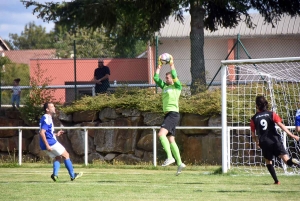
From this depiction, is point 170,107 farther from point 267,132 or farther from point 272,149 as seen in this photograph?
point 272,149

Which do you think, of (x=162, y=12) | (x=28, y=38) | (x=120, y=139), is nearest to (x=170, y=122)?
(x=120, y=139)

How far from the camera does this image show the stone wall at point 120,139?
1995 cm

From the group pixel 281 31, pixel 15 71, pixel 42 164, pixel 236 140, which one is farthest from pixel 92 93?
pixel 15 71

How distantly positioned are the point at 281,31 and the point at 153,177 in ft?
49.5

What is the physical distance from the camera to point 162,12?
75.6 feet

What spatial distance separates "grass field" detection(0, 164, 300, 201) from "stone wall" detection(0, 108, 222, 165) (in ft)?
14.2

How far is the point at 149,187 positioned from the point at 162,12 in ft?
37.9

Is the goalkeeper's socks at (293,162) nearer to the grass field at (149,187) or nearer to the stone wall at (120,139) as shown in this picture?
the grass field at (149,187)

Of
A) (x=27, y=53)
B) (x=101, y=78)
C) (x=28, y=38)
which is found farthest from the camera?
(x=28, y=38)

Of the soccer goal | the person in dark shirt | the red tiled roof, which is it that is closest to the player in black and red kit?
the soccer goal

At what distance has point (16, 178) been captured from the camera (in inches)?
590

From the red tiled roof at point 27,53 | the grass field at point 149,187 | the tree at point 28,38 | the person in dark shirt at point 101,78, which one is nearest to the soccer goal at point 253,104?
the grass field at point 149,187

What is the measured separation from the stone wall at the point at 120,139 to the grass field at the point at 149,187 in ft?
14.2

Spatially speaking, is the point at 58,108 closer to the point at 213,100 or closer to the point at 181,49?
the point at 213,100
